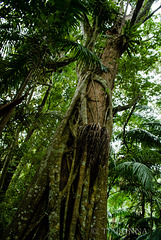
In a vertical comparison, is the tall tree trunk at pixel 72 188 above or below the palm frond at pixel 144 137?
below

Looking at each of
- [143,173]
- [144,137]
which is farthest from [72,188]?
[144,137]

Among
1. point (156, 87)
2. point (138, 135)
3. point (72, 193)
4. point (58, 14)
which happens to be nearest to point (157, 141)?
point (138, 135)

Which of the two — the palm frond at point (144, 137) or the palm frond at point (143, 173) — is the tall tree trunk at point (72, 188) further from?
the palm frond at point (144, 137)

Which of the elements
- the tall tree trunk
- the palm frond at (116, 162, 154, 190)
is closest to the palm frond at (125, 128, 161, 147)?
the palm frond at (116, 162, 154, 190)

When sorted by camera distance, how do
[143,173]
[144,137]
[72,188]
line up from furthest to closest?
[144,137] < [143,173] < [72,188]

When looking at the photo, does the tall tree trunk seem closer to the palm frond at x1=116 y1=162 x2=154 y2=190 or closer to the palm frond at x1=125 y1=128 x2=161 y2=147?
the palm frond at x1=116 y1=162 x2=154 y2=190

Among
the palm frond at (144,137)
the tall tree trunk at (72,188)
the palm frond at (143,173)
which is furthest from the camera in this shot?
the palm frond at (144,137)

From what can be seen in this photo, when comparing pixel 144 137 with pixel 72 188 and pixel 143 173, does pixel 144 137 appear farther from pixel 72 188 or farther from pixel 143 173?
pixel 72 188

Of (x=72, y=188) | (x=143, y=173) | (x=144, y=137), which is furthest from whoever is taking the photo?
(x=144, y=137)

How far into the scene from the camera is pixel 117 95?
552 cm

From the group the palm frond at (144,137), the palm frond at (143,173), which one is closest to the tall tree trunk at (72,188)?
the palm frond at (143,173)

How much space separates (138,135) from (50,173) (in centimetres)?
355

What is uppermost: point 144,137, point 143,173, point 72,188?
point 144,137

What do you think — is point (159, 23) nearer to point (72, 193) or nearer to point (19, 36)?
point (19, 36)
